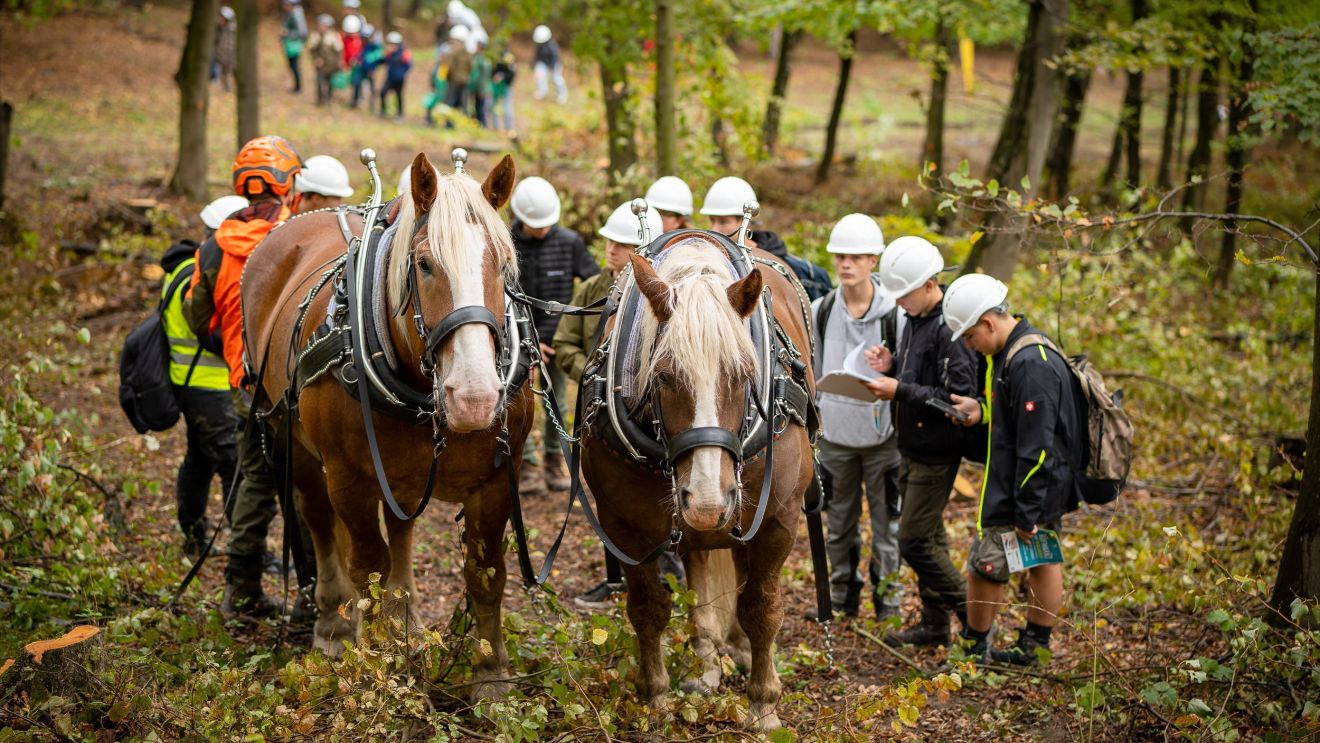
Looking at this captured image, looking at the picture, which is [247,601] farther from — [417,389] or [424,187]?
[424,187]

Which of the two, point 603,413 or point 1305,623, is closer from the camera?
point 603,413

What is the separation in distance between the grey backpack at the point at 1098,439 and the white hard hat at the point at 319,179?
3.71m

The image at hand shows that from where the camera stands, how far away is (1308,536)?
4.30 m

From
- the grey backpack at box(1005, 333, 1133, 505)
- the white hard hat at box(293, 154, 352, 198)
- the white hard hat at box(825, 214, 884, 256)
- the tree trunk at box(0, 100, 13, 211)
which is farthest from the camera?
the tree trunk at box(0, 100, 13, 211)

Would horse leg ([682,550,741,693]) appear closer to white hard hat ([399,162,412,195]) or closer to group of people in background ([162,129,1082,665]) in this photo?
group of people in background ([162,129,1082,665])

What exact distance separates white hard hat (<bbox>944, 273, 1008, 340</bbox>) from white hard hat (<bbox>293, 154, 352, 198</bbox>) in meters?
3.38

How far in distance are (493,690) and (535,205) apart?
3.30 m

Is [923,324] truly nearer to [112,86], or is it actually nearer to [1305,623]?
[1305,623]

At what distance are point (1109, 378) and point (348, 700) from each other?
23.6ft

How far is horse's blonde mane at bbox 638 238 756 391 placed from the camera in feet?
11.5

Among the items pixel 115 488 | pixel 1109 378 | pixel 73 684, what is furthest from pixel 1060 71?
pixel 73 684

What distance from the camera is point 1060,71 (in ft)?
33.9

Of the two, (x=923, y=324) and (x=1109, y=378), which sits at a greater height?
(x=923, y=324)

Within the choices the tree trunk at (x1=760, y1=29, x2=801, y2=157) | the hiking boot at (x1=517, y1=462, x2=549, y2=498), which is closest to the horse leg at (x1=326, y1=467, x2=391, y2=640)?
the hiking boot at (x1=517, y1=462, x2=549, y2=498)
